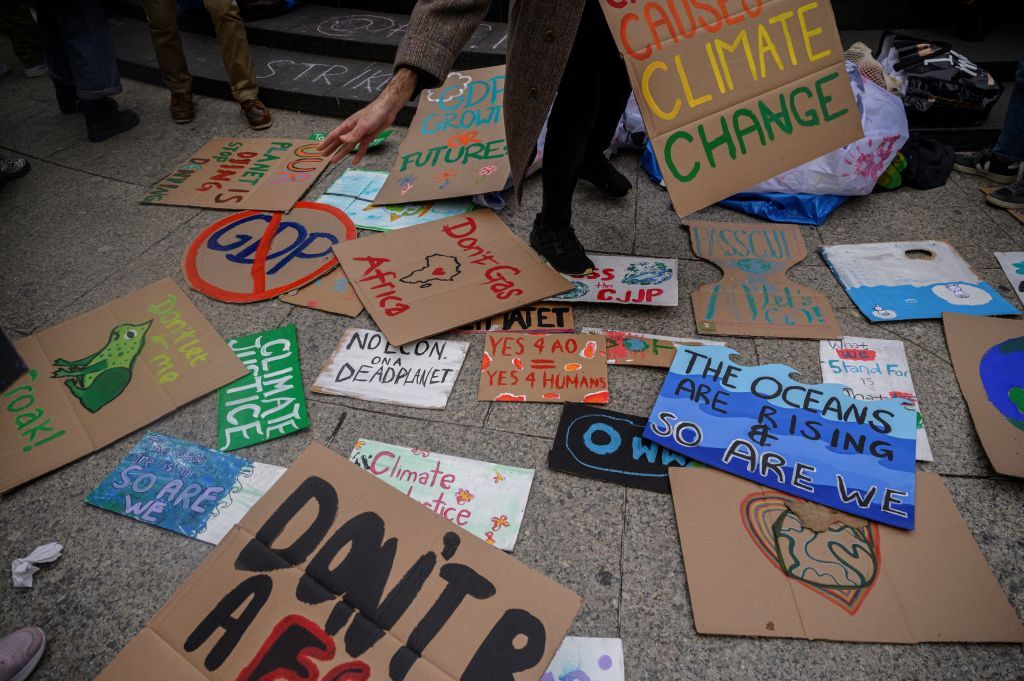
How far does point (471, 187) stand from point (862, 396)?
167 centimetres

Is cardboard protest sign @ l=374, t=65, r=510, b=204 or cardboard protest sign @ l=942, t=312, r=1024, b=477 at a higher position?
cardboard protest sign @ l=374, t=65, r=510, b=204

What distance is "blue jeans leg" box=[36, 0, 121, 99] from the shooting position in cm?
296

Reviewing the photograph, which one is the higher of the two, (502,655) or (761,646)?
(502,655)

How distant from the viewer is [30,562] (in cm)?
145

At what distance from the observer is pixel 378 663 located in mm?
1001

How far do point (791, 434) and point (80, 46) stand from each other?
3.80m

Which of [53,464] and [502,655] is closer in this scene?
[502,655]

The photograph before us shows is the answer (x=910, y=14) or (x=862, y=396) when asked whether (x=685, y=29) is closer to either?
(x=862, y=396)

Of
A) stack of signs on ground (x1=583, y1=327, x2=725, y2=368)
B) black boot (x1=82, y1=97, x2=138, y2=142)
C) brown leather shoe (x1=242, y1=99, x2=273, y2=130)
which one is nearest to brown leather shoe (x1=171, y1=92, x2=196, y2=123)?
black boot (x1=82, y1=97, x2=138, y2=142)

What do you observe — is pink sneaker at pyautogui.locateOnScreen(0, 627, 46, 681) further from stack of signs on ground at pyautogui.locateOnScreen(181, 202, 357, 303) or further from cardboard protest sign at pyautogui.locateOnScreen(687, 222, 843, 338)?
cardboard protest sign at pyautogui.locateOnScreen(687, 222, 843, 338)

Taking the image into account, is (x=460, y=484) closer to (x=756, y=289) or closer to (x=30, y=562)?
(x=30, y=562)

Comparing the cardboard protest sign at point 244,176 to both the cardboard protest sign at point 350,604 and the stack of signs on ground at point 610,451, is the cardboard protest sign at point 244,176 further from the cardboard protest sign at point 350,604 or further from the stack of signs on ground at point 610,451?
the cardboard protest sign at point 350,604

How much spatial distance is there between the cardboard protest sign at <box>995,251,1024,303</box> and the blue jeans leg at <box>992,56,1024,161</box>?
0.66 metres

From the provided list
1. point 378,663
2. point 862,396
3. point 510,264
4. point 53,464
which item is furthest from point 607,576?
point 53,464
